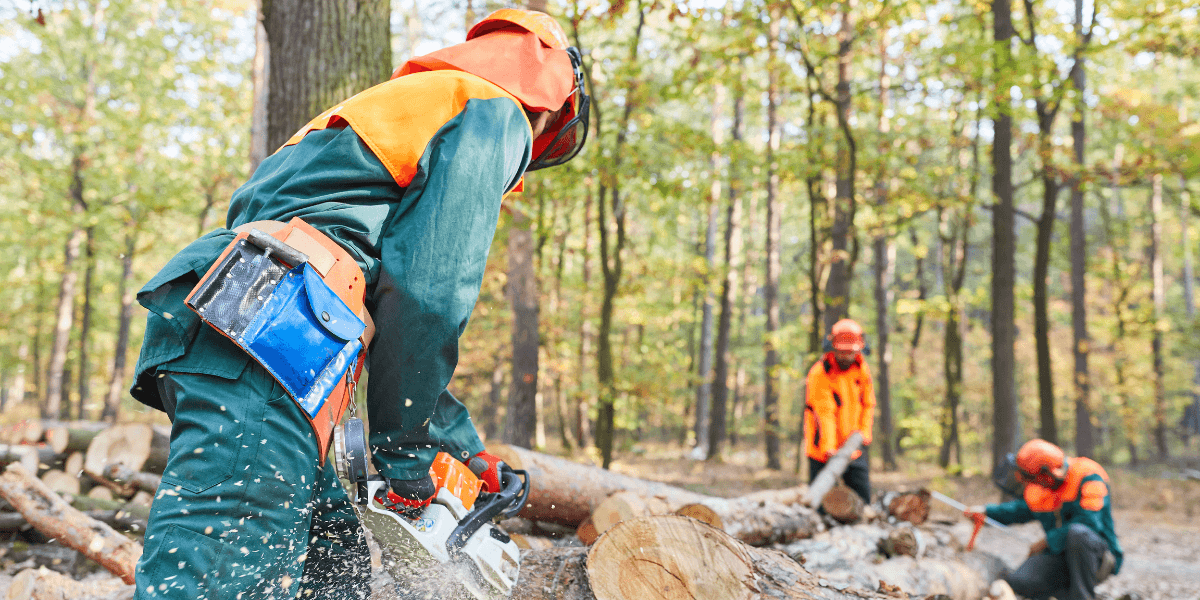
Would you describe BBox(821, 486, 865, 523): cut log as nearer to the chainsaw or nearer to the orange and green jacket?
the orange and green jacket

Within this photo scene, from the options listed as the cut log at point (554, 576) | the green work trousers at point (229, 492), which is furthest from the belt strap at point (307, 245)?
the cut log at point (554, 576)

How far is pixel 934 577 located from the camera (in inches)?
172

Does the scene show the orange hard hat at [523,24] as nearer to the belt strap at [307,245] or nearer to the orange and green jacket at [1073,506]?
the belt strap at [307,245]

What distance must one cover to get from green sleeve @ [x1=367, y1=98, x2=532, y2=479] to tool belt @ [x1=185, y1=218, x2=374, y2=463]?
11 centimetres

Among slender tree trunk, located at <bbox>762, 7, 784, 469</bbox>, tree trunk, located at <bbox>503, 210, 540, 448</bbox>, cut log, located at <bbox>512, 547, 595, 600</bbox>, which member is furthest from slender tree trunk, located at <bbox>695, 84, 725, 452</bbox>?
cut log, located at <bbox>512, 547, 595, 600</bbox>

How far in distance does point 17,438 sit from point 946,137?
50.9ft

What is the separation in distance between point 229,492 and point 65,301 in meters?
17.0

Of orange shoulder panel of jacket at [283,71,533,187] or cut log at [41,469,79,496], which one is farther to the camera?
cut log at [41,469,79,496]

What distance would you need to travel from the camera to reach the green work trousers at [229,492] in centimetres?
120

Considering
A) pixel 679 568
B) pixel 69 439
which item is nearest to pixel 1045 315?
Result: pixel 679 568

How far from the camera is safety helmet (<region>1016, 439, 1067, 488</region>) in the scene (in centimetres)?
486

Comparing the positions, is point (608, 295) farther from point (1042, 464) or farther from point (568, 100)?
point (568, 100)

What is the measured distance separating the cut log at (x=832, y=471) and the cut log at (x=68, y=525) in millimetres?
4129

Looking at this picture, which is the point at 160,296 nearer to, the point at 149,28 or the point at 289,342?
the point at 289,342
